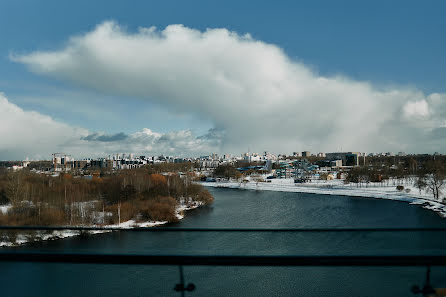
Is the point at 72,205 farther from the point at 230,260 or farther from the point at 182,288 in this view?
the point at 230,260

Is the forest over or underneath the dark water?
underneath

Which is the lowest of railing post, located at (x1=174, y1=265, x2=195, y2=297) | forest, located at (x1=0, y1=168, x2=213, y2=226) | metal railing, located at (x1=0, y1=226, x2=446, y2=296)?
forest, located at (x1=0, y1=168, x2=213, y2=226)

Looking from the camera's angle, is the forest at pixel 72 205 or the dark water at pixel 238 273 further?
the forest at pixel 72 205

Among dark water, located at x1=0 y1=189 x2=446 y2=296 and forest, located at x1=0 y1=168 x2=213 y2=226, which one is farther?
forest, located at x1=0 y1=168 x2=213 y2=226

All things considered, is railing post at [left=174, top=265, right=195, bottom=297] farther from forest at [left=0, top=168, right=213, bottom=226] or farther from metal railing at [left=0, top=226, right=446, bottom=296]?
forest at [left=0, top=168, right=213, bottom=226]

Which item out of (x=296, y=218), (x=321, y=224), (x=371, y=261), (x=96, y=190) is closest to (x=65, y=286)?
(x=371, y=261)

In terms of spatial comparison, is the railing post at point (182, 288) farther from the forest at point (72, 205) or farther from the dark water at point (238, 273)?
the forest at point (72, 205)

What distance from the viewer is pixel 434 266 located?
66 centimetres

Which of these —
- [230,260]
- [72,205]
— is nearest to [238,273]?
[230,260]

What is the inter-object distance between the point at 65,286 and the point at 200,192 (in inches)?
641

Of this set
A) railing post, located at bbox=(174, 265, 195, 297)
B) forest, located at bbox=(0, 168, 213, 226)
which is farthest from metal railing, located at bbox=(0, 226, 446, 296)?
forest, located at bbox=(0, 168, 213, 226)

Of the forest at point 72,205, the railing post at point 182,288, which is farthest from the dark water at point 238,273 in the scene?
the forest at point 72,205

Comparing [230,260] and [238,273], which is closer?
[230,260]

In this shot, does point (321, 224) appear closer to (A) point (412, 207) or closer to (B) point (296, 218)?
(B) point (296, 218)
